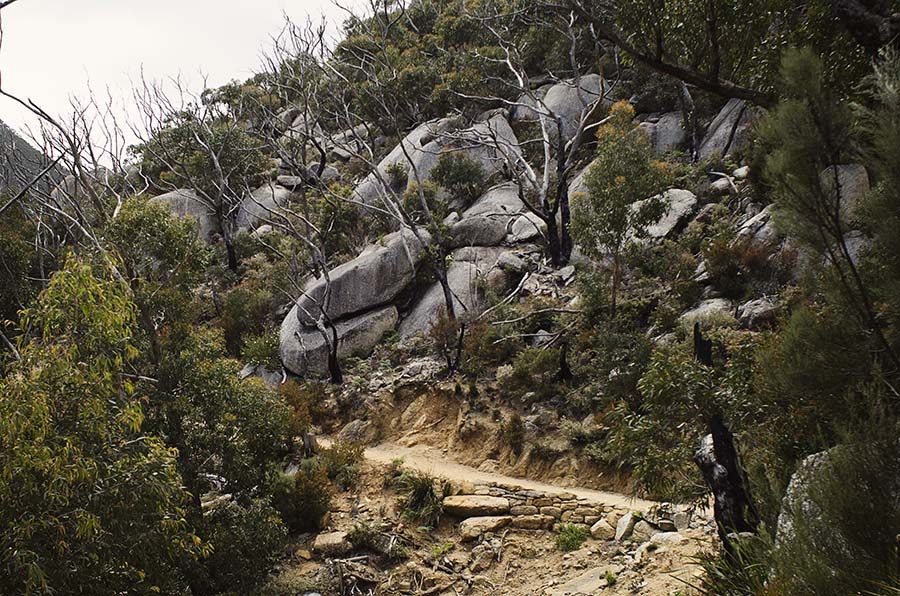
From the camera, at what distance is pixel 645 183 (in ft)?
50.9

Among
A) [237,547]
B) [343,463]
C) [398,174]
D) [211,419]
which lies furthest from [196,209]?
[237,547]

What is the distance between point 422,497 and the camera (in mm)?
12883

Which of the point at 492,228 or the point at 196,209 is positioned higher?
the point at 196,209

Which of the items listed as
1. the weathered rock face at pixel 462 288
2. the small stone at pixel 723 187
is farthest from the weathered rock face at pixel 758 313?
the weathered rock face at pixel 462 288

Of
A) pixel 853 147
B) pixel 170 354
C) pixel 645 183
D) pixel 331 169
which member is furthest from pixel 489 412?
pixel 331 169

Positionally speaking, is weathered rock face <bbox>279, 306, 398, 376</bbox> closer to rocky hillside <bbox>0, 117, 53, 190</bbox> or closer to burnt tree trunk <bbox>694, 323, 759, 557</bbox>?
rocky hillside <bbox>0, 117, 53, 190</bbox>

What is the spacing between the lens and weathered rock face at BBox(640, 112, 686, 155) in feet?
83.8

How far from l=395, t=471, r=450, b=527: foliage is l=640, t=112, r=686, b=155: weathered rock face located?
60.4ft

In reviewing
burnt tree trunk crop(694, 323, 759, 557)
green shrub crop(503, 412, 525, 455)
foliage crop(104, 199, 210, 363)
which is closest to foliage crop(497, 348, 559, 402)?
green shrub crop(503, 412, 525, 455)

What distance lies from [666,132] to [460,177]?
9.38 meters

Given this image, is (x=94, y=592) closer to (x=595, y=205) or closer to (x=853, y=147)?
(x=853, y=147)

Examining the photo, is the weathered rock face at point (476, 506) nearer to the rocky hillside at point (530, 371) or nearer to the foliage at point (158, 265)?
the rocky hillside at point (530, 371)

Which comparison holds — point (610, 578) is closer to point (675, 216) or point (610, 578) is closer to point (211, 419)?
point (211, 419)

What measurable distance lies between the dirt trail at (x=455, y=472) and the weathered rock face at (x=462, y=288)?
523 centimetres
